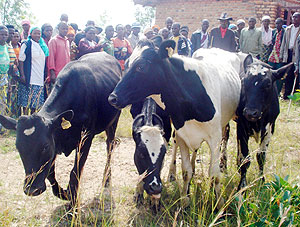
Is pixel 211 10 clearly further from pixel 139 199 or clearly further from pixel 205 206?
pixel 205 206

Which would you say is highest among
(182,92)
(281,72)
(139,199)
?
(281,72)

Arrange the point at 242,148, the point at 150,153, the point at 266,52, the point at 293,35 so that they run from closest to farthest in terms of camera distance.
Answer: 1. the point at 150,153
2. the point at 242,148
3. the point at 293,35
4. the point at 266,52

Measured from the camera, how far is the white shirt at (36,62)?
6.77 meters

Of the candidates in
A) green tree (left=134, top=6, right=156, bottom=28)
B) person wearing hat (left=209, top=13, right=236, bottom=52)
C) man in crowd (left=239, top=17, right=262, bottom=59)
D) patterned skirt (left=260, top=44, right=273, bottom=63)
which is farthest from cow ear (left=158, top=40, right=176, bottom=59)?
green tree (left=134, top=6, right=156, bottom=28)

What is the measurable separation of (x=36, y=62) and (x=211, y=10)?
9341 millimetres

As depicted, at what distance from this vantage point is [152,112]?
4.07m

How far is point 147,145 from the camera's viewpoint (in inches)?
141

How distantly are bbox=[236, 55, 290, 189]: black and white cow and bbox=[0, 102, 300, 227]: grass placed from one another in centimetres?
18

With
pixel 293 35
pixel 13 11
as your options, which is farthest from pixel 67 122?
pixel 13 11

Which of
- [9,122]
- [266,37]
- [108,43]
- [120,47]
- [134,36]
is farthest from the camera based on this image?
[266,37]

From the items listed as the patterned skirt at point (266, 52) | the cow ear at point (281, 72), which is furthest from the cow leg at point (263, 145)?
the patterned skirt at point (266, 52)

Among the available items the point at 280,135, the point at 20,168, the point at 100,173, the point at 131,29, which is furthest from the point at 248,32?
the point at 20,168

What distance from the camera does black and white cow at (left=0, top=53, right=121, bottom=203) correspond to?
3.30 metres

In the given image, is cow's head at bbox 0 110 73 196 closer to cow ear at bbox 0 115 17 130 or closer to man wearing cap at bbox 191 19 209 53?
cow ear at bbox 0 115 17 130
